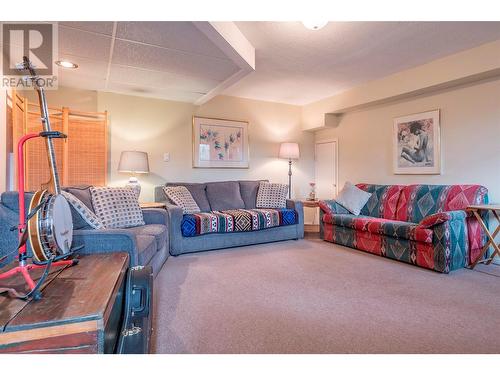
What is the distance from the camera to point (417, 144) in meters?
3.83

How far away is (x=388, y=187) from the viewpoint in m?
4.01

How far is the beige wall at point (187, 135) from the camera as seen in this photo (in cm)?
409

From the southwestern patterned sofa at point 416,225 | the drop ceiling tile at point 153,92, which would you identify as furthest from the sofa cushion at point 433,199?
the drop ceiling tile at point 153,92

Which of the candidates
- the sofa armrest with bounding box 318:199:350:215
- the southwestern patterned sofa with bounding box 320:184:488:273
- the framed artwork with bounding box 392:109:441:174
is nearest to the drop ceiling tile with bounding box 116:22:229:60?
the sofa armrest with bounding box 318:199:350:215

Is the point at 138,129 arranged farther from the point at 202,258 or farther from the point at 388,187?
the point at 388,187

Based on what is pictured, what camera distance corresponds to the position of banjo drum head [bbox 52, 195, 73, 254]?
44.7 inches

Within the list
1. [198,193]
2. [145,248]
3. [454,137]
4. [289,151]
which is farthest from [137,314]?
[289,151]

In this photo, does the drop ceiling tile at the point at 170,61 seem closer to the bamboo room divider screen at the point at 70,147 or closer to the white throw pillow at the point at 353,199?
the bamboo room divider screen at the point at 70,147

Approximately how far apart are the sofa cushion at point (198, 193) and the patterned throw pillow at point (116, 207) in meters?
1.23

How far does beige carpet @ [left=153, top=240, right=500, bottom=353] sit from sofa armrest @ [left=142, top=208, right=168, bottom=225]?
0.48 meters

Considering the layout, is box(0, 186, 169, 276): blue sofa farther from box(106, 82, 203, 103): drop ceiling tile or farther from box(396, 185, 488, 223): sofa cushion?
box(396, 185, 488, 223): sofa cushion

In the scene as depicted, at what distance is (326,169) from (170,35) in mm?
3753

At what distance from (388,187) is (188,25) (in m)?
3.31

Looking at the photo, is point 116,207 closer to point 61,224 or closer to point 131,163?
point 131,163
